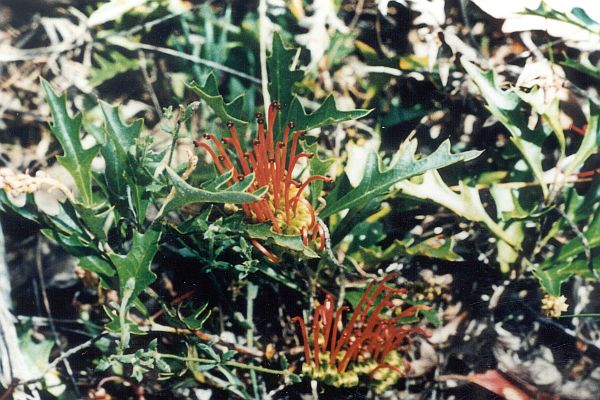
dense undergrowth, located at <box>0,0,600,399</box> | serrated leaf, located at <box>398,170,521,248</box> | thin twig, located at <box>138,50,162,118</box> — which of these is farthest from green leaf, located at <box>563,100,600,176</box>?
thin twig, located at <box>138,50,162,118</box>

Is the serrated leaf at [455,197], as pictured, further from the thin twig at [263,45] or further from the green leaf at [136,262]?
the green leaf at [136,262]

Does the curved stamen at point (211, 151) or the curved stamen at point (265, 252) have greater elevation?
the curved stamen at point (211, 151)

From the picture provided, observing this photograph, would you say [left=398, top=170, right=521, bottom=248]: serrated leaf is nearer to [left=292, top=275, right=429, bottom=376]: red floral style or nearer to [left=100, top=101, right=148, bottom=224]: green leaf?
[left=292, top=275, right=429, bottom=376]: red floral style

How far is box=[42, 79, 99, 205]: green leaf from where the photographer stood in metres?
0.90

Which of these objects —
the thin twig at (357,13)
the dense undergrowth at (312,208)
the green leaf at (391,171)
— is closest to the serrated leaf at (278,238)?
the dense undergrowth at (312,208)

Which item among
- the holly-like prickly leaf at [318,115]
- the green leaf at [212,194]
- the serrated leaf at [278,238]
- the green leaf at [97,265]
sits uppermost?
the holly-like prickly leaf at [318,115]

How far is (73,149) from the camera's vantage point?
0.91 meters

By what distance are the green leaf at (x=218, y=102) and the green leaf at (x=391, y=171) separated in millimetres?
197

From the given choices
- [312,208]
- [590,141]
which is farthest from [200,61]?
[590,141]

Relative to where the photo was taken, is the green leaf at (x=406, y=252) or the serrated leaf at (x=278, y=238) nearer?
the serrated leaf at (x=278, y=238)

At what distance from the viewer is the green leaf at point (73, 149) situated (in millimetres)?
898

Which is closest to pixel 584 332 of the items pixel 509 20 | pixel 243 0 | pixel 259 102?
pixel 509 20

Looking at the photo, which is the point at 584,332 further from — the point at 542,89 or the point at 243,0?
the point at 243,0

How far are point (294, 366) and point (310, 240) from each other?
0.24 metres
